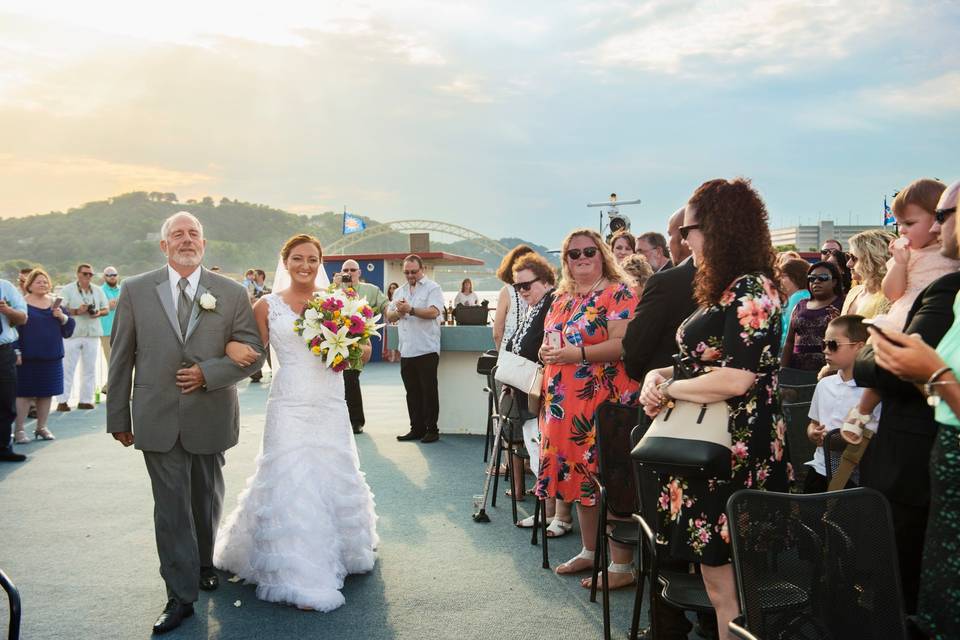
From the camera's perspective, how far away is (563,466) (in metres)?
4.60

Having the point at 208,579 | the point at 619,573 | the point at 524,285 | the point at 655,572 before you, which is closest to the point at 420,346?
the point at 524,285

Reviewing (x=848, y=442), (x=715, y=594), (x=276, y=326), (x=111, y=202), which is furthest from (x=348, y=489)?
(x=111, y=202)

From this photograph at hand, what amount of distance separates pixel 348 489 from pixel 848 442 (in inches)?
120

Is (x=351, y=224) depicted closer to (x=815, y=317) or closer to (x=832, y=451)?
(x=815, y=317)

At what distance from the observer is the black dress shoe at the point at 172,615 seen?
4.05 metres

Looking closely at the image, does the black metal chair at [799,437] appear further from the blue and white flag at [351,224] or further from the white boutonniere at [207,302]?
the blue and white flag at [351,224]

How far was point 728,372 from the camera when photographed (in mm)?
2783

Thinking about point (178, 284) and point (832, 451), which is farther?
point (178, 284)

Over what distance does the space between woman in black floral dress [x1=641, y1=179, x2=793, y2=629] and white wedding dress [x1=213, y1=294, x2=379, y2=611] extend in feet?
7.96

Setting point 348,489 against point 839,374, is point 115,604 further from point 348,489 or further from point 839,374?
point 839,374

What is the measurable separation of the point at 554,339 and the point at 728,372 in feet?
6.71

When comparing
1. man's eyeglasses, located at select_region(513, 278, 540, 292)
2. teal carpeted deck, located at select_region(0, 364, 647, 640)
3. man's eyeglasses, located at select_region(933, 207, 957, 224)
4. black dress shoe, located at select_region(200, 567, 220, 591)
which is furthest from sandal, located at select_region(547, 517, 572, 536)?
man's eyeglasses, located at select_region(933, 207, 957, 224)

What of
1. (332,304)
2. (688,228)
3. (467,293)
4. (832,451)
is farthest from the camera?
(467,293)

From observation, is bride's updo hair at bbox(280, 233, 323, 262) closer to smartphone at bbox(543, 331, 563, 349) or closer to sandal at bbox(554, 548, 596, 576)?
smartphone at bbox(543, 331, 563, 349)
